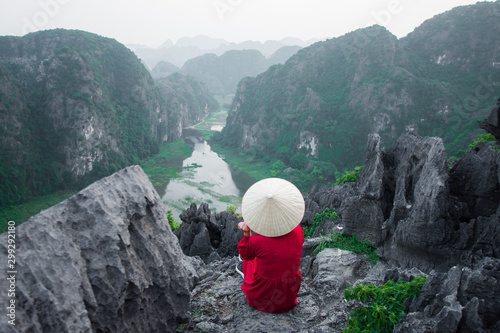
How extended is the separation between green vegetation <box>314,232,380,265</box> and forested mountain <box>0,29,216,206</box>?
108ft

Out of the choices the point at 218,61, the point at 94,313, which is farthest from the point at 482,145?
the point at 218,61

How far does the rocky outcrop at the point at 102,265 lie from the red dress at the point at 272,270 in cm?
95

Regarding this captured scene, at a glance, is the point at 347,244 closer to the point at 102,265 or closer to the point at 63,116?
the point at 102,265

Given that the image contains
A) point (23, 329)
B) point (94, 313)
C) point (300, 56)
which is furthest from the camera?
point (300, 56)

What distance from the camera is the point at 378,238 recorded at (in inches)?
267

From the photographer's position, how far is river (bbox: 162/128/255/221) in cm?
3116

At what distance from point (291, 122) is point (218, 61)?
101 meters

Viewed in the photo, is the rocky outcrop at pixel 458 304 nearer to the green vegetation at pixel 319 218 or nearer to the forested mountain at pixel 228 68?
the green vegetation at pixel 319 218

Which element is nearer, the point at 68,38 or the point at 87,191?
the point at 87,191

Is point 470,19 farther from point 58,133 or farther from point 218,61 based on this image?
point 218,61

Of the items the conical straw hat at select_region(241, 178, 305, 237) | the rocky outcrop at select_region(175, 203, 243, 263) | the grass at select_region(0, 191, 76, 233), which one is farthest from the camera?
the grass at select_region(0, 191, 76, 233)

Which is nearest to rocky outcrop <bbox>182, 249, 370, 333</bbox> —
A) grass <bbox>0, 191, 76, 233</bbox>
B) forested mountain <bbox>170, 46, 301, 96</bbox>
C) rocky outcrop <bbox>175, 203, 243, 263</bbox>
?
rocky outcrop <bbox>175, 203, 243, 263</bbox>

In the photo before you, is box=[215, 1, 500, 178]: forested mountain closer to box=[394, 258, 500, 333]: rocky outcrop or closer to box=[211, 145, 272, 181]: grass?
box=[211, 145, 272, 181]: grass

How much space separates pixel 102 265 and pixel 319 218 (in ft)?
25.8
